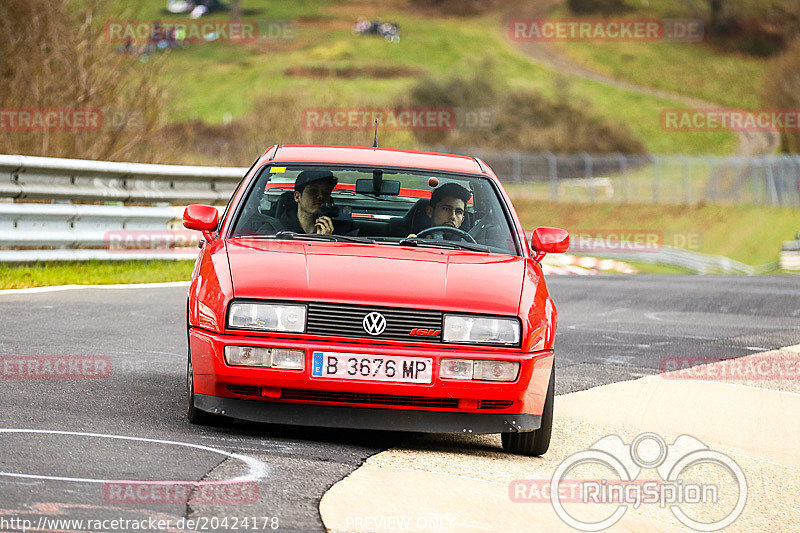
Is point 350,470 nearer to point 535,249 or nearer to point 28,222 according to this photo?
point 535,249

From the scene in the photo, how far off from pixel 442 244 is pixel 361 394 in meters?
1.31

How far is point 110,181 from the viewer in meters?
14.6

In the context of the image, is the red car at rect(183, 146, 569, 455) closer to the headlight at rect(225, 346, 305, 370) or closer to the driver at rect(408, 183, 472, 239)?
the headlight at rect(225, 346, 305, 370)

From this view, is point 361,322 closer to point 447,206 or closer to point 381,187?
point 447,206

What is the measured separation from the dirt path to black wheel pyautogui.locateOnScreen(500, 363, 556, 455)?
2994 inches

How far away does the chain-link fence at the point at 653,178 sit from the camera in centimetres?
4409

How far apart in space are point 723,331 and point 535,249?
227 inches

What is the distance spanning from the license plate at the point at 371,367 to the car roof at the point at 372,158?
1829 millimetres

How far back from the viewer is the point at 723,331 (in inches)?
501

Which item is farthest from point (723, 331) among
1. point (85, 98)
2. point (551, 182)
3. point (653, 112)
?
point (653, 112)

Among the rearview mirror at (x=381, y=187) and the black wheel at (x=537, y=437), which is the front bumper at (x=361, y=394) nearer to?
the black wheel at (x=537, y=437)

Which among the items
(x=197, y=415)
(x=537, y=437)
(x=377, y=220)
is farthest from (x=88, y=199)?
(x=537, y=437)

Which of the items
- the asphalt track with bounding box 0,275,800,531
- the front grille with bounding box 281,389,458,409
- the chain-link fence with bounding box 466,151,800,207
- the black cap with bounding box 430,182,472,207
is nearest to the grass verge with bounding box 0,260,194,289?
the asphalt track with bounding box 0,275,800,531

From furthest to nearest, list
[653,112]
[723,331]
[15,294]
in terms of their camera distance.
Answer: [653,112] → [723,331] → [15,294]
